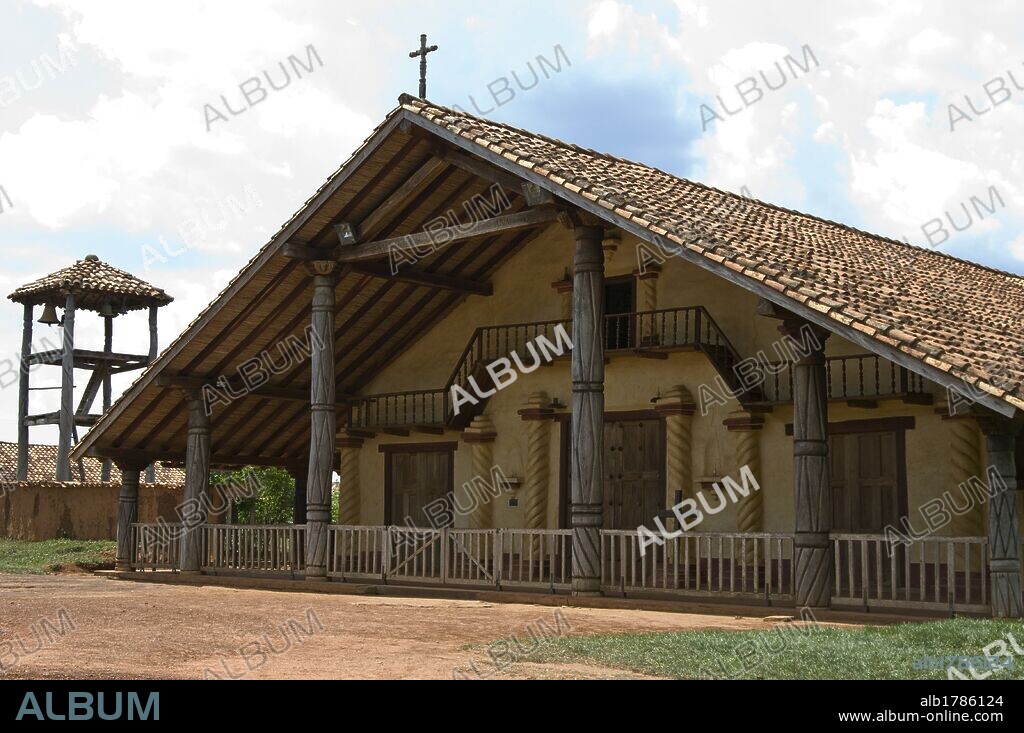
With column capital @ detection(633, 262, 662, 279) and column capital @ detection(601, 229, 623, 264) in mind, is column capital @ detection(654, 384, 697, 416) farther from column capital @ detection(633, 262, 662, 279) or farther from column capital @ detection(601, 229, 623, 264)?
column capital @ detection(601, 229, 623, 264)

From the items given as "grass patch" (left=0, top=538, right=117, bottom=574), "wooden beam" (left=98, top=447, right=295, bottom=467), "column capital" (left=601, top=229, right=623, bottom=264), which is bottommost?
"grass patch" (left=0, top=538, right=117, bottom=574)

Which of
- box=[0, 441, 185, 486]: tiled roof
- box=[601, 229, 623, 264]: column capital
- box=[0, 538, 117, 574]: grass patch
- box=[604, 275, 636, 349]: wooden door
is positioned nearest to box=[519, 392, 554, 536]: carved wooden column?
box=[604, 275, 636, 349]: wooden door

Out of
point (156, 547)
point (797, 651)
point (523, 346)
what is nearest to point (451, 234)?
point (523, 346)

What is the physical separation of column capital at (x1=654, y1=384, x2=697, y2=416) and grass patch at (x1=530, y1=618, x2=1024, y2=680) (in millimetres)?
7334

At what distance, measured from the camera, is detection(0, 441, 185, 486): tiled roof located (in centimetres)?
4444

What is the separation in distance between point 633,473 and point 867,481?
11.7 ft

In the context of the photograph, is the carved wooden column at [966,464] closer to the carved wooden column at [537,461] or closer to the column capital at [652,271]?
the column capital at [652,271]

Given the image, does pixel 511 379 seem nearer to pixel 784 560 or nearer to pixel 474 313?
pixel 474 313

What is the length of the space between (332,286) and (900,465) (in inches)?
316

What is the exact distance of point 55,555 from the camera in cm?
2555

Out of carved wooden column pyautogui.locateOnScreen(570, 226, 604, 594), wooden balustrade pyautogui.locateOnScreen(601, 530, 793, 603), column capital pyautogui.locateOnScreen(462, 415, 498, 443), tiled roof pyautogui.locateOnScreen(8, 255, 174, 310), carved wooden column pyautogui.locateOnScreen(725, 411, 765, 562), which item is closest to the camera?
wooden balustrade pyautogui.locateOnScreen(601, 530, 793, 603)

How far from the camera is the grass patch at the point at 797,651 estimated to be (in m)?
8.34

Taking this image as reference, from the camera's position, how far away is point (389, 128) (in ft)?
54.7

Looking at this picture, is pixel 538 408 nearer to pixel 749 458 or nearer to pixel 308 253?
pixel 749 458
